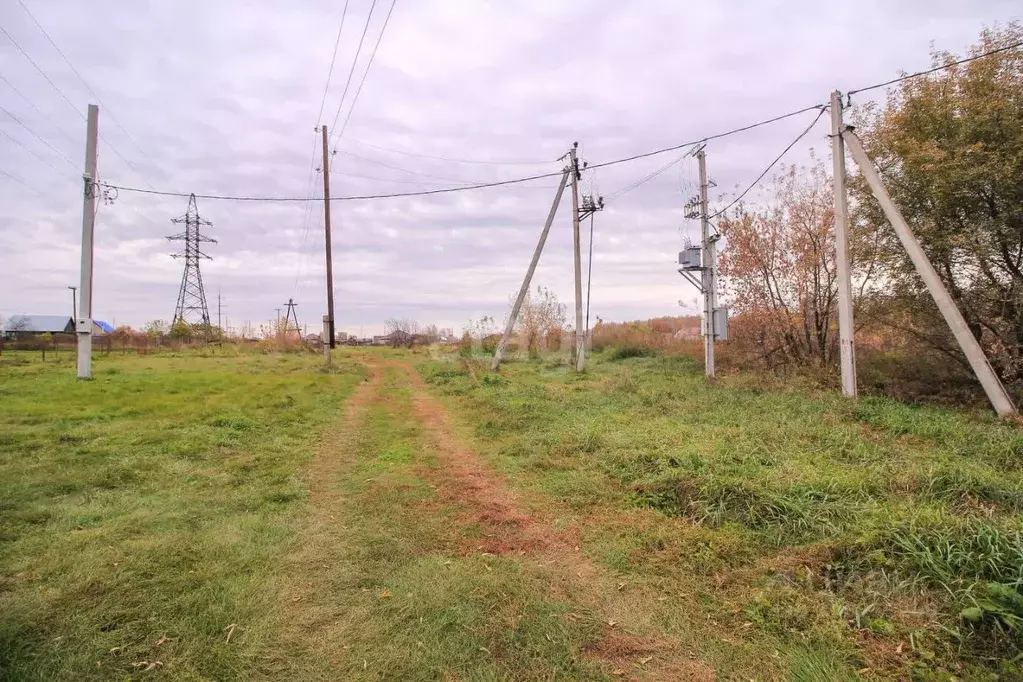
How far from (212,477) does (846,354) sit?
33.3ft

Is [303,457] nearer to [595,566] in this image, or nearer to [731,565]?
[595,566]

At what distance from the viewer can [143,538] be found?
4.05 metres

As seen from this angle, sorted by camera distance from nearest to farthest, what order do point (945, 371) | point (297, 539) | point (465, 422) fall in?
point (297, 539), point (465, 422), point (945, 371)

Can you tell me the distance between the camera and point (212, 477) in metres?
5.85

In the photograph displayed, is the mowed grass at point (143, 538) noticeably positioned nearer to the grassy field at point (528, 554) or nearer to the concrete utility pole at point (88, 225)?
the grassy field at point (528, 554)

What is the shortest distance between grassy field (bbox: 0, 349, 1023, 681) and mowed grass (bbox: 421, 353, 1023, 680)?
0.8 inches

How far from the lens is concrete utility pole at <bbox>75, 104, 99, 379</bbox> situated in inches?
552

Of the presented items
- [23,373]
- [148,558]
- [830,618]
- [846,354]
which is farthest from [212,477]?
[23,373]

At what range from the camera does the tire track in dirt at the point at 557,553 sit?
8.61 feet

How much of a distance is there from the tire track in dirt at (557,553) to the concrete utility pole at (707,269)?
27.9ft

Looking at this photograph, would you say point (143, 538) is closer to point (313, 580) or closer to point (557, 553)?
point (313, 580)

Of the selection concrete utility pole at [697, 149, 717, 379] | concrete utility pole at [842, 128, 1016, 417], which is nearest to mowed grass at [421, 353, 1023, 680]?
concrete utility pole at [842, 128, 1016, 417]

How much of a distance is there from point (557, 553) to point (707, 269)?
11263 mm

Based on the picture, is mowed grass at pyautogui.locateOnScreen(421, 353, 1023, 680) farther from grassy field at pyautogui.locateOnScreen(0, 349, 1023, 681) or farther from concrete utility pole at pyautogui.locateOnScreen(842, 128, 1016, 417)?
concrete utility pole at pyautogui.locateOnScreen(842, 128, 1016, 417)
